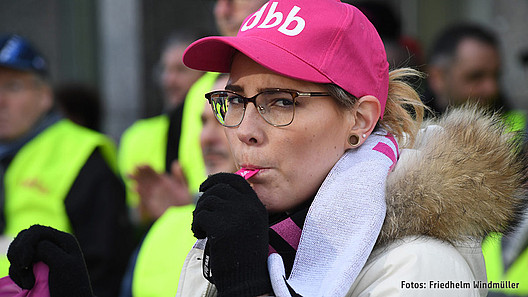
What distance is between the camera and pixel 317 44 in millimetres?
1905

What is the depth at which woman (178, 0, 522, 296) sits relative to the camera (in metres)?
1.74

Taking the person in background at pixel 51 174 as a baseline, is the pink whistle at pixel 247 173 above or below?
above

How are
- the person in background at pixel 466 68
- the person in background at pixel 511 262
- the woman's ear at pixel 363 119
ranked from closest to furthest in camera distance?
→ the woman's ear at pixel 363 119 → the person in background at pixel 511 262 → the person in background at pixel 466 68

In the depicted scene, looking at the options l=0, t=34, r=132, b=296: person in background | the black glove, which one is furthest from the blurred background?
the black glove

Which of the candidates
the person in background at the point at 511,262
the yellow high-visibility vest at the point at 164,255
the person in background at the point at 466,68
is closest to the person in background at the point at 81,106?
the person in background at the point at 466,68

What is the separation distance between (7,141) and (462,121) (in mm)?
3174

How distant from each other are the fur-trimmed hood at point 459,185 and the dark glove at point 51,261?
2.70 feet

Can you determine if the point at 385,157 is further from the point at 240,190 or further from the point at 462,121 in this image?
the point at 240,190

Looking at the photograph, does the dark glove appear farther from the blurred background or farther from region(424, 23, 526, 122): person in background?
the blurred background

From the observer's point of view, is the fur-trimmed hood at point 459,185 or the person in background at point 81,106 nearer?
the fur-trimmed hood at point 459,185

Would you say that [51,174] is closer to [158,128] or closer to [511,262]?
[158,128]

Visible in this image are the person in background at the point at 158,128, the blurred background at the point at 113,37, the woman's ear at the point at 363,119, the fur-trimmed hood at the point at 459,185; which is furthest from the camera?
the blurred background at the point at 113,37

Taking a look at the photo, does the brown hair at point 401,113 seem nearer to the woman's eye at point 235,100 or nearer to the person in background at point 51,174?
the woman's eye at point 235,100

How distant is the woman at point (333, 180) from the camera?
1744mm
